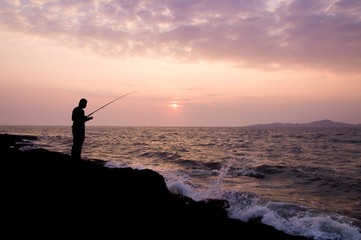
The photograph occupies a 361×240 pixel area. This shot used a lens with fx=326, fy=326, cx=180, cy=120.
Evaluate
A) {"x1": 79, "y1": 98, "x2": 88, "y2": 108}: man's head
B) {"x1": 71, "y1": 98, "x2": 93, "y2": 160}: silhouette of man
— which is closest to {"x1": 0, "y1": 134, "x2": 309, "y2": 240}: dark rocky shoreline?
{"x1": 71, "y1": 98, "x2": 93, "y2": 160}: silhouette of man

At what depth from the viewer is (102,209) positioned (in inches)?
239

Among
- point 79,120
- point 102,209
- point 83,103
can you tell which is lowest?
point 102,209

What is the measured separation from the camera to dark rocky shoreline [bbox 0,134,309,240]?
17.3ft

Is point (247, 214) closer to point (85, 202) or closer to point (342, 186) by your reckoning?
point (85, 202)

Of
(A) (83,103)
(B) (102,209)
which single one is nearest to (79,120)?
(A) (83,103)

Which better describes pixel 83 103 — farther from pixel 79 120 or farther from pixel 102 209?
pixel 102 209

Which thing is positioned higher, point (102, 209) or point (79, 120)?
point (79, 120)

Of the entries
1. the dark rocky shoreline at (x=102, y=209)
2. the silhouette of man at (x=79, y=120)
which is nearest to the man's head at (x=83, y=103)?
the silhouette of man at (x=79, y=120)

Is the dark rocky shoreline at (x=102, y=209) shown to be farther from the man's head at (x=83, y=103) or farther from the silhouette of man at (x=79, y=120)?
the man's head at (x=83, y=103)

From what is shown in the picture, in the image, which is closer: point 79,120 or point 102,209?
point 102,209

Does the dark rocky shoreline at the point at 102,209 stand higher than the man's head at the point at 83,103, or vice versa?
the man's head at the point at 83,103

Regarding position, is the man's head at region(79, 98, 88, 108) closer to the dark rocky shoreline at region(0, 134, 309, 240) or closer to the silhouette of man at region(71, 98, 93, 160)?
the silhouette of man at region(71, 98, 93, 160)

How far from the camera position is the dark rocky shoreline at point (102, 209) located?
527cm

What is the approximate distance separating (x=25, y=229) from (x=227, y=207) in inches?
210
